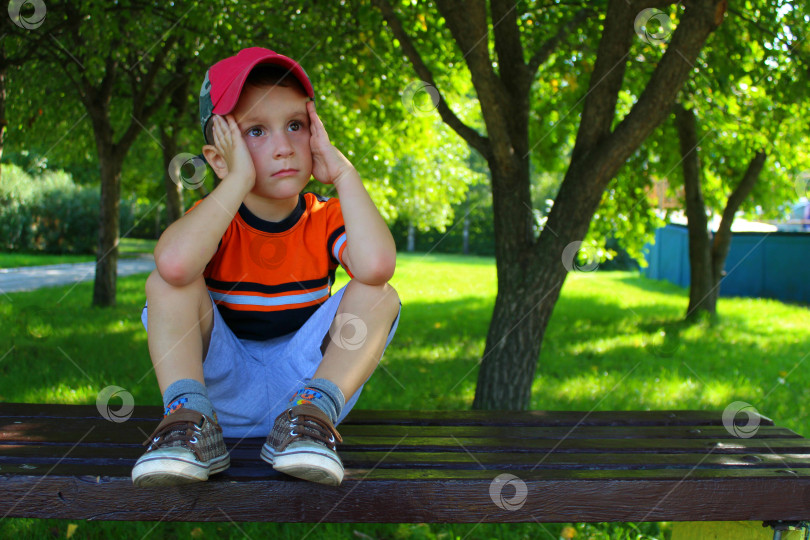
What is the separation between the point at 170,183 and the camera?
34.9 feet

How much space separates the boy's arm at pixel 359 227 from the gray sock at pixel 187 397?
522 mm

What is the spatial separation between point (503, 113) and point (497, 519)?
2.39 meters

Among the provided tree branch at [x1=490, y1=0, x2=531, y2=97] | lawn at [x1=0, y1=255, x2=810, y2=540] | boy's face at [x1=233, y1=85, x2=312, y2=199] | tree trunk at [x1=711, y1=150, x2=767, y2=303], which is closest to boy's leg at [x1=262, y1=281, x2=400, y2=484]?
boy's face at [x1=233, y1=85, x2=312, y2=199]

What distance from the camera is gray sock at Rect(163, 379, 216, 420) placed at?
1742 millimetres

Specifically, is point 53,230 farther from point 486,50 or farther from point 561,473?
point 561,473

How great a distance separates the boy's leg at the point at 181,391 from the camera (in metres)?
1.57

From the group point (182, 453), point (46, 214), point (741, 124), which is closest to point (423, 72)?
point (182, 453)

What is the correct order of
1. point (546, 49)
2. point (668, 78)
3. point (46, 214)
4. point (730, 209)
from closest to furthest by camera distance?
point (668, 78)
point (546, 49)
point (730, 209)
point (46, 214)

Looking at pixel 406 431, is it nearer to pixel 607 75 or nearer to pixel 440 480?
pixel 440 480

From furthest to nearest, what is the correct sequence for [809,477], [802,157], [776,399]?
[802,157]
[776,399]
[809,477]

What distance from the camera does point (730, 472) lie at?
183 cm

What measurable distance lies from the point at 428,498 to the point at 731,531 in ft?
3.59

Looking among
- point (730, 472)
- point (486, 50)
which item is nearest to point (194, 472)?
point (730, 472)

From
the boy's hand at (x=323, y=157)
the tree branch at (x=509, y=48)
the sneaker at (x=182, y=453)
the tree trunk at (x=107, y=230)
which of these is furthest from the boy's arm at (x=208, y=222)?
the tree trunk at (x=107, y=230)
